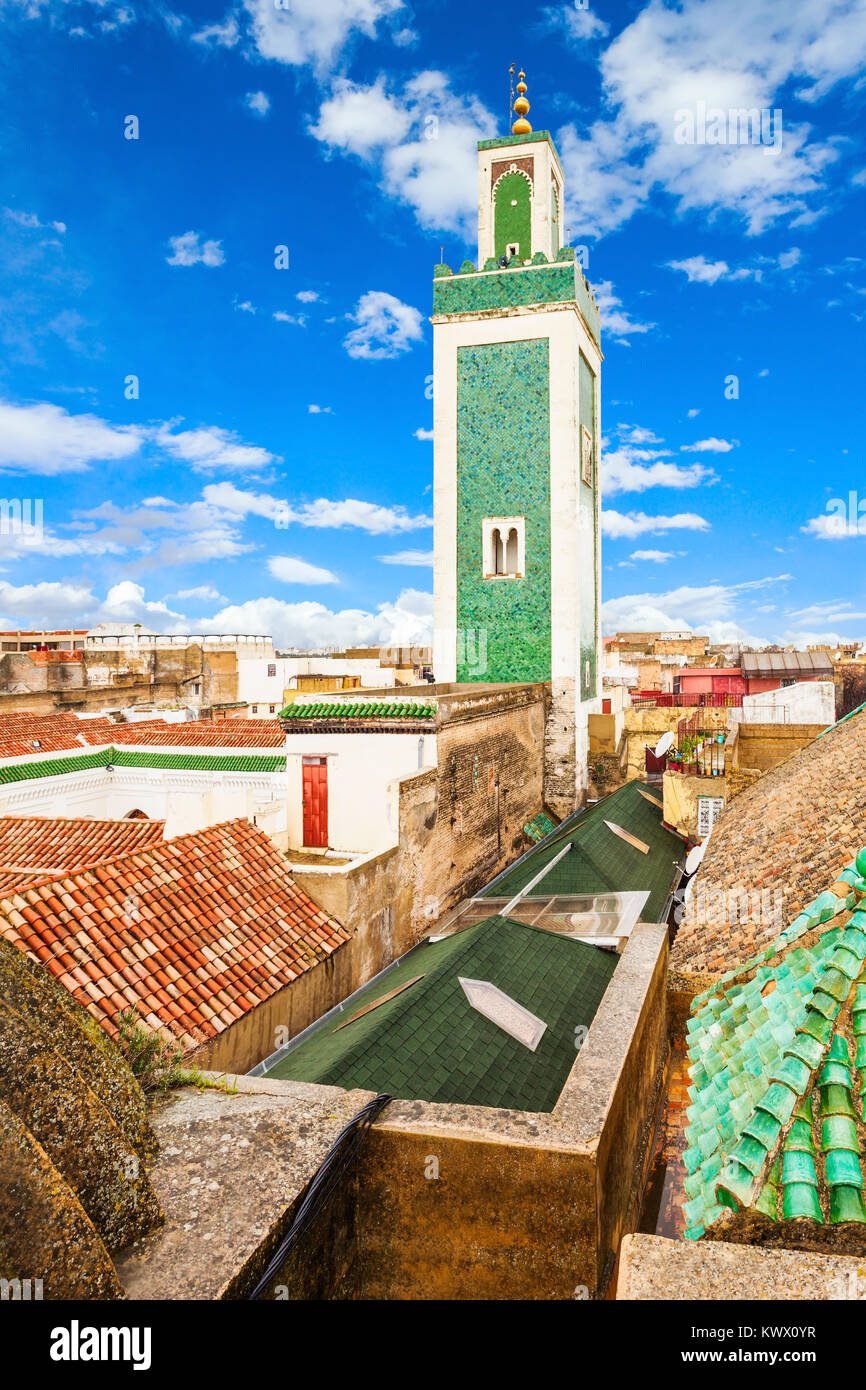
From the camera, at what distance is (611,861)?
13117mm

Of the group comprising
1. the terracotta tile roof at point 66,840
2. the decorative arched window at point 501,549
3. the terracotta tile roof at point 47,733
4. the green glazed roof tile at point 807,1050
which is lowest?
the terracotta tile roof at point 66,840

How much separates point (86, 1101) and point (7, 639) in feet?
166

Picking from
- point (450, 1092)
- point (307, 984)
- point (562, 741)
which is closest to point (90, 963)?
point (307, 984)

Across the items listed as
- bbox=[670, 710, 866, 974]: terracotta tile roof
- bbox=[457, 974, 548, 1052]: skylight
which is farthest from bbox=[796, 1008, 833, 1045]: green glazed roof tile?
bbox=[457, 974, 548, 1052]: skylight

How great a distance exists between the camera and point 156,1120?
3.32 m

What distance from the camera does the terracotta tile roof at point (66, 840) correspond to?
11.7 m

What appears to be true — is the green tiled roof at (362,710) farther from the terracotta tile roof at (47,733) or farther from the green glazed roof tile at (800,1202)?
the green glazed roof tile at (800,1202)

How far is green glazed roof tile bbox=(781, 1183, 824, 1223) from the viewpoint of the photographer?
2568 mm

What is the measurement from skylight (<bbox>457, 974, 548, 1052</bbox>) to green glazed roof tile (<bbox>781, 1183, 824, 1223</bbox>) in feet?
12.7

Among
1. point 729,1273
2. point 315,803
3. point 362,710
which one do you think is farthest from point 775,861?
point 315,803

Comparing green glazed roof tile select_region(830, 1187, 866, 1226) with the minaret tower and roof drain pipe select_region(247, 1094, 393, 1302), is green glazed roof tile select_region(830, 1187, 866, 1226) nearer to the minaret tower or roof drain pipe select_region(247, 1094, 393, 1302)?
roof drain pipe select_region(247, 1094, 393, 1302)

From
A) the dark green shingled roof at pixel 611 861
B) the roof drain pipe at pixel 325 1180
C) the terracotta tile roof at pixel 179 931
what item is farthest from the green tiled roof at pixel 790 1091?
the dark green shingled roof at pixel 611 861

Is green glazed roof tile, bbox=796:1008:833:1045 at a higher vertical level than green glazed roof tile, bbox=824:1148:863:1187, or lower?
higher

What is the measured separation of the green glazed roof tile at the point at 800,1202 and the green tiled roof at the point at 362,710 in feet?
31.1
